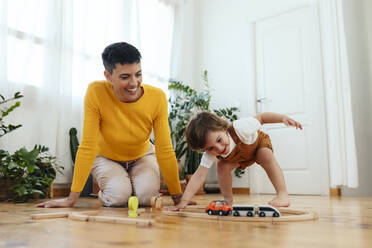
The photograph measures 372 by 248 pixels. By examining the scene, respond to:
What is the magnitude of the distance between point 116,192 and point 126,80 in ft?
1.92

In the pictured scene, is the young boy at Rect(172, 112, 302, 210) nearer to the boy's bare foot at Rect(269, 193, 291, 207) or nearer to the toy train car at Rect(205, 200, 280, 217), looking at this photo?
the boy's bare foot at Rect(269, 193, 291, 207)

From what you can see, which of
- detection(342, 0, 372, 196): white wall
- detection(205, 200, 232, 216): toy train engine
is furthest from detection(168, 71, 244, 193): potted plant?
detection(205, 200, 232, 216): toy train engine

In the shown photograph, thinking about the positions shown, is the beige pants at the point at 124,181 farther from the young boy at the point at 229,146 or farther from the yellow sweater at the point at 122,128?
the young boy at the point at 229,146

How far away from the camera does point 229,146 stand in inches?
59.4

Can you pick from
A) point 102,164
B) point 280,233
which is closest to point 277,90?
point 102,164

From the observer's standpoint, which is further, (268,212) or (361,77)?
(361,77)

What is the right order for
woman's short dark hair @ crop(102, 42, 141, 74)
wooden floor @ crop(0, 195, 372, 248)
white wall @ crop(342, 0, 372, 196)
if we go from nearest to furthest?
wooden floor @ crop(0, 195, 372, 248) < woman's short dark hair @ crop(102, 42, 141, 74) < white wall @ crop(342, 0, 372, 196)

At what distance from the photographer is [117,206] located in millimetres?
1711

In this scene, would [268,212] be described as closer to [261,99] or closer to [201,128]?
[201,128]

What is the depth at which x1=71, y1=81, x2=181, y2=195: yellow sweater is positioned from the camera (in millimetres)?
1561

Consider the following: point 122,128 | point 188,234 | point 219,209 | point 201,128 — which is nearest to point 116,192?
point 122,128

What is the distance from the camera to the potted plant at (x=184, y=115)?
140 inches

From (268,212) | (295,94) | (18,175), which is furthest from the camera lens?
(295,94)

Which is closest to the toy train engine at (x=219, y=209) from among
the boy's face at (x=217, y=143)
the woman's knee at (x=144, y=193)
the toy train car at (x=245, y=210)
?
the toy train car at (x=245, y=210)
